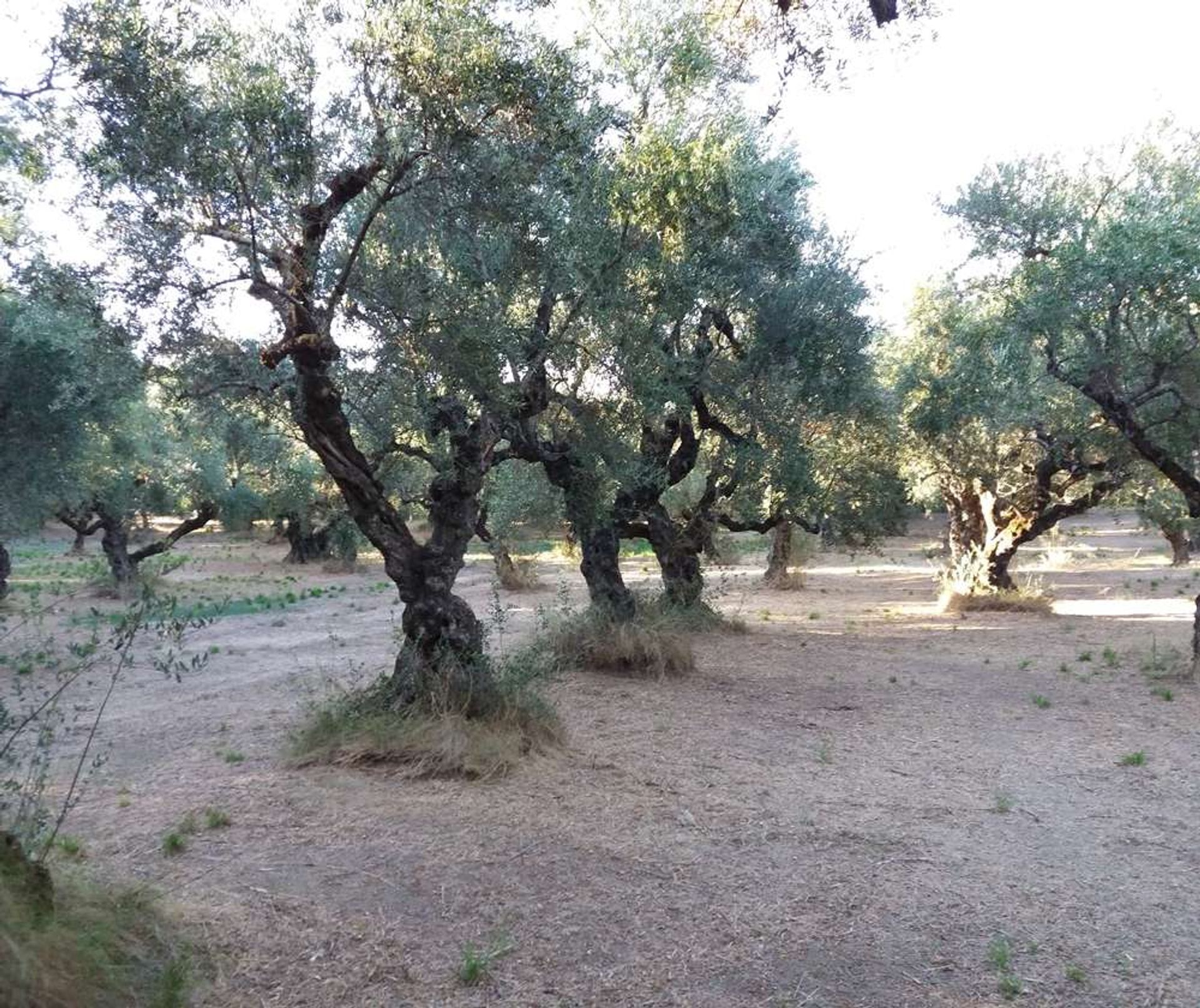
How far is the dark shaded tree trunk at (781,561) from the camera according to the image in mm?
21609

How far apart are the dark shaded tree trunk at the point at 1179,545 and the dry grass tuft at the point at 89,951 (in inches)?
1014

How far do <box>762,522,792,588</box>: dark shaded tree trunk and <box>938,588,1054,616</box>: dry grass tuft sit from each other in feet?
15.5

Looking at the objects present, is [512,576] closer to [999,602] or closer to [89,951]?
[999,602]

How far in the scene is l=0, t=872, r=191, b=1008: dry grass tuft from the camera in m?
2.63

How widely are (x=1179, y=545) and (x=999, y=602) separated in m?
11.3

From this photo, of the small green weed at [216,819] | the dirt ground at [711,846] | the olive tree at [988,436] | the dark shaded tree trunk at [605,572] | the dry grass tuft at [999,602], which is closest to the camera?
the dirt ground at [711,846]

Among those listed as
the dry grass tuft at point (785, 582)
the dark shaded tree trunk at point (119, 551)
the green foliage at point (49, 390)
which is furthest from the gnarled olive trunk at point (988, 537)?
the dark shaded tree trunk at point (119, 551)

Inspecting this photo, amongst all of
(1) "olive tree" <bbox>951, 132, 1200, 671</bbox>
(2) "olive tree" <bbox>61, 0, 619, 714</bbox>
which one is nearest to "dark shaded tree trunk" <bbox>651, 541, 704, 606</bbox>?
(1) "olive tree" <bbox>951, 132, 1200, 671</bbox>

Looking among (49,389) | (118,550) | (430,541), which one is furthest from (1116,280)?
(118,550)

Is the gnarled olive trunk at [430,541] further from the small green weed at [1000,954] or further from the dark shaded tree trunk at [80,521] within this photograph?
the dark shaded tree trunk at [80,521]

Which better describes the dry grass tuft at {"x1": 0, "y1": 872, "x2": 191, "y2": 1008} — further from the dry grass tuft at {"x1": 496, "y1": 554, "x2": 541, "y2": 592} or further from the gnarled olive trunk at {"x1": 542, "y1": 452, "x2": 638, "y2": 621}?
the dry grass tuft at {"x1": 496, "y1": 554, "x2": 541, "y2": 592}

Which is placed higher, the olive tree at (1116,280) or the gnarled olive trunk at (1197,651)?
the olive tree at (1116,280)

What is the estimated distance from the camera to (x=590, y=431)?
362 inches

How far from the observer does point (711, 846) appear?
5.37 metres
